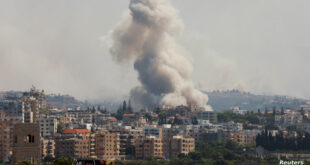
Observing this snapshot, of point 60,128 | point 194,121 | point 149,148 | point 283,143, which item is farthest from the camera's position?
point 194,121

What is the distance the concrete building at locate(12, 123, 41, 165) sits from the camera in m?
52.5

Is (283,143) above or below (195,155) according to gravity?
above

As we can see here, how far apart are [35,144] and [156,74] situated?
131081 mm

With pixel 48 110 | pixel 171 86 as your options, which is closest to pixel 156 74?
pixel 171 86

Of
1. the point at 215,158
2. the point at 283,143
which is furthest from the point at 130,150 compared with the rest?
the point at 283,143

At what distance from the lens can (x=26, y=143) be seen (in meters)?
53.2

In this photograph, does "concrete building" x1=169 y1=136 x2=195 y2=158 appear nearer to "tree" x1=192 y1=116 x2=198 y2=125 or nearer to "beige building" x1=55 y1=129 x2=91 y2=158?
"beige building" x1=55 y1=129 x2=91 y2=158

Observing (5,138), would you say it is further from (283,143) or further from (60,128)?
(283,143)

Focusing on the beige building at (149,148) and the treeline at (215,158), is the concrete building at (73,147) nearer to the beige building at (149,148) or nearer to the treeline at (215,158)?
the beige building at (149,148)

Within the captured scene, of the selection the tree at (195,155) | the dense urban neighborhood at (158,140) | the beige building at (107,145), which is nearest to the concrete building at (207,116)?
the dense urban neighborhood at (158,140)

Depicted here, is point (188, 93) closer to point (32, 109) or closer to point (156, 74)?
point (156, 74)

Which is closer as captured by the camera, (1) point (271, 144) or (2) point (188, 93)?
(1) point (271, 144)

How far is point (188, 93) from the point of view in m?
194

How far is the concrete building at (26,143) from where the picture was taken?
172 feet
